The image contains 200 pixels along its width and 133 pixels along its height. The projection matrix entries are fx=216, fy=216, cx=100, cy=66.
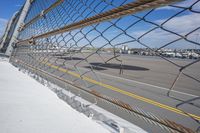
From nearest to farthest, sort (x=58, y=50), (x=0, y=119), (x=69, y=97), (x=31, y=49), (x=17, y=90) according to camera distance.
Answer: (x=0, y=119), (x=69, y=97), (x=17, y=90), (x=58, y=50), (x=31, y=49)

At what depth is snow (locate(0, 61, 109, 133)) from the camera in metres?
1.15

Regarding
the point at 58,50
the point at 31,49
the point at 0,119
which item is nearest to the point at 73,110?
the point at 0,119

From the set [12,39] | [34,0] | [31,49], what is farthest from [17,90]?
[12,39]

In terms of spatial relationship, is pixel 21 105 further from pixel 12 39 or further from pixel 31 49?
pixel 12 39

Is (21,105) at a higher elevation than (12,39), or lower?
lower

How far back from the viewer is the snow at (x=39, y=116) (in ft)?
3.77

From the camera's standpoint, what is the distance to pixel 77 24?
1.62m

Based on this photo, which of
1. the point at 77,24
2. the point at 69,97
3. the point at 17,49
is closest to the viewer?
the point at 77,24

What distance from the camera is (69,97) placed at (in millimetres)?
1746

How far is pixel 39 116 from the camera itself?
1310mm

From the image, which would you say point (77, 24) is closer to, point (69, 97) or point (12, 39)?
point (69, 97)

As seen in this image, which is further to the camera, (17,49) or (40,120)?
(17,49)

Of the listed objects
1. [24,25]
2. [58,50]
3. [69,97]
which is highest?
[24,25]

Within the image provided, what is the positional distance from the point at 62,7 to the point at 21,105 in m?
1.69
